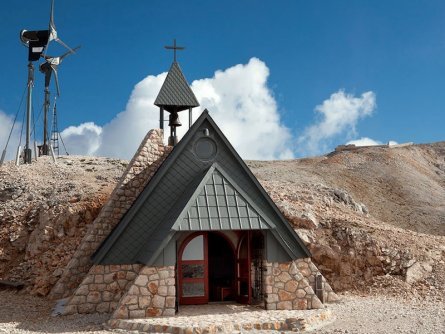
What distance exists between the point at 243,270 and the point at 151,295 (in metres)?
3.82

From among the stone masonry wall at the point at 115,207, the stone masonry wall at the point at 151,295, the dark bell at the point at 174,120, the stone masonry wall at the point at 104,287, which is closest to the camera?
the stone masonry wall at the point at 151,295

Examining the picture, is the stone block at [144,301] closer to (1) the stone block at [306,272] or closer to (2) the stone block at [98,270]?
(2) the stone block at [98,270]

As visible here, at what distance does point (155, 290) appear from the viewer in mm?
13508

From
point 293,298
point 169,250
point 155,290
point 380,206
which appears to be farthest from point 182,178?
point 380,206

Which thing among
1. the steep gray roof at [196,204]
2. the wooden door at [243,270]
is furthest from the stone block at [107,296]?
the wooden door at [243,270]

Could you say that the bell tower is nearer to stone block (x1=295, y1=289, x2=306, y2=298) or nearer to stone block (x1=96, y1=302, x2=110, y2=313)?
stone block (x1=96, y1=302, x2=110, y2=313)

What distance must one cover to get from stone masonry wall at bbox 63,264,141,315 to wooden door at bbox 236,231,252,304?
3.58m

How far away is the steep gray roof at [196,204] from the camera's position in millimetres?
14005

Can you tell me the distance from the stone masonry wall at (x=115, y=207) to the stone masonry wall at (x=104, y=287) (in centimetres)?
199

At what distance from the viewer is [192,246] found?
15844 mm

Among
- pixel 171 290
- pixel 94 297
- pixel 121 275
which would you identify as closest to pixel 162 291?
pixel 171 290

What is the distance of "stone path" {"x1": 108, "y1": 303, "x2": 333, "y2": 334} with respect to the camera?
12.2m

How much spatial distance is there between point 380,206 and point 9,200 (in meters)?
26.9

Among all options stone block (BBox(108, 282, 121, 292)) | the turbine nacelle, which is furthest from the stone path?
the turbine nacelle
